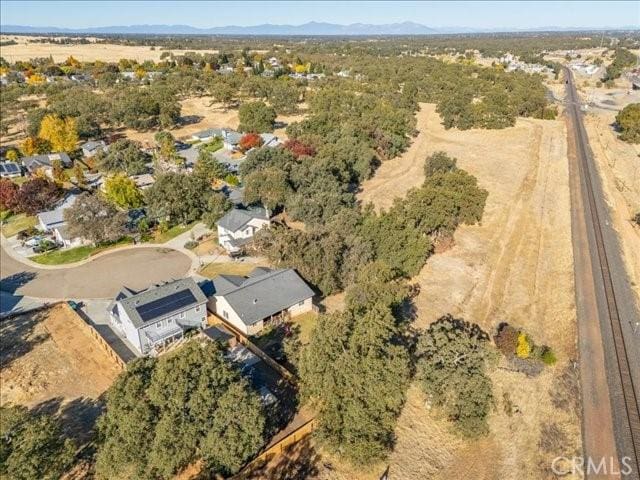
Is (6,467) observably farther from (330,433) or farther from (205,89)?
(205,89)

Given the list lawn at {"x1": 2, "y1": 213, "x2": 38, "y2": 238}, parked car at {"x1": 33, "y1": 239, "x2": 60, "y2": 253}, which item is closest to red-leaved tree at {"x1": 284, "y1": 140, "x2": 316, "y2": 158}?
parked car at {"x1": 33, "y1": 239, "x2": 60, "y2": 253}

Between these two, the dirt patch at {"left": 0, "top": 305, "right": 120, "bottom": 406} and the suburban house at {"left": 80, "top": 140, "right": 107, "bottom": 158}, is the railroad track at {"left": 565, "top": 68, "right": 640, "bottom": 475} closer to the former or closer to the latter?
the dirt patch at {"left": 0, "top": 305, "right": 120, "bottom": 406}

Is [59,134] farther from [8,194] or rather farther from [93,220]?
[93,220]

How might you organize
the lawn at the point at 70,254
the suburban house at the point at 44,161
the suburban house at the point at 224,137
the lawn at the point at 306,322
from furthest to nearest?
1. the suburban house at the point at 224,137
2. the suburban house at the point at 44,161
3. the lawn at the point at 70,254
4. the lawn at the point at 306,322

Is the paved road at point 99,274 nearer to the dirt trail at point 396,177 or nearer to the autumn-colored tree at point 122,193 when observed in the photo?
the autumn-colored tree at point 122,193

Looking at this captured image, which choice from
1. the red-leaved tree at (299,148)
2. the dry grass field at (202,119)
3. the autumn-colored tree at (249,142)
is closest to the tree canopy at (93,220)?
the red-leaved tree at (299,148)
